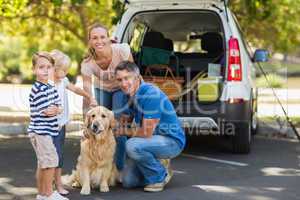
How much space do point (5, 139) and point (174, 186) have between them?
4.29 metres

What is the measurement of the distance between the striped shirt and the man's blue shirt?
0.92 meters

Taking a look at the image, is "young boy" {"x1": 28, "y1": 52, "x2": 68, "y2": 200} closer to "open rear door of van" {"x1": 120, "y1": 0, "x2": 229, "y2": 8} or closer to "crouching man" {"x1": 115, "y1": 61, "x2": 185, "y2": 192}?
"crouching man" {"x1": 115, "y1": 61, "x2": 185, "y2": 192}

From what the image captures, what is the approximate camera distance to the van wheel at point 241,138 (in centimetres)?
768

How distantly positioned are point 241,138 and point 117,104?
2324 millimetres

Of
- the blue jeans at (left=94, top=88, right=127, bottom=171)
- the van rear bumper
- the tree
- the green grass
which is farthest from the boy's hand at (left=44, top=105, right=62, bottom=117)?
the tree

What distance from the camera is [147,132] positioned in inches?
225

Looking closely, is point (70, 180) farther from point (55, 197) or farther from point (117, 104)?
point (117, 104)

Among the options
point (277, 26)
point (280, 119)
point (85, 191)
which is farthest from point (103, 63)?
point (277, 26)

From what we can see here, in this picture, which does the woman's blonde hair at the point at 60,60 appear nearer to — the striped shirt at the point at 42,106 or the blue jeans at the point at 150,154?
the striped shirt at the point at 42,106

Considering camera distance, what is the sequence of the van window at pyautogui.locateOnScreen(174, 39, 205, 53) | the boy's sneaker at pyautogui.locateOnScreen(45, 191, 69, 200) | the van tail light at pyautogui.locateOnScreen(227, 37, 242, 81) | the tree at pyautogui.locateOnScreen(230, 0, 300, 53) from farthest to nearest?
the tree at pyautogui.locateOnScreen(230, 0, 300, 53) → the van window at pyautogui.locateOnScreen(174, 39, 205, 53) → the van tail light at pyautogui.locateOnScreen(227, 37, 242, 81) → the boy's sneaker at pyautogui.locateOnScreen(45, 191, 69, 200)

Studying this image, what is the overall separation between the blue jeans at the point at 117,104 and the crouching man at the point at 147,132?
0.51 ft

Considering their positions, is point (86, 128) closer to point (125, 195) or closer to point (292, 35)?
point (125, 195)

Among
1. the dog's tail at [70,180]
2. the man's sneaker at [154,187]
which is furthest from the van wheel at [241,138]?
the dog's tail at [70,180]

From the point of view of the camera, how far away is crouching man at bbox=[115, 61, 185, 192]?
5.63 metres
